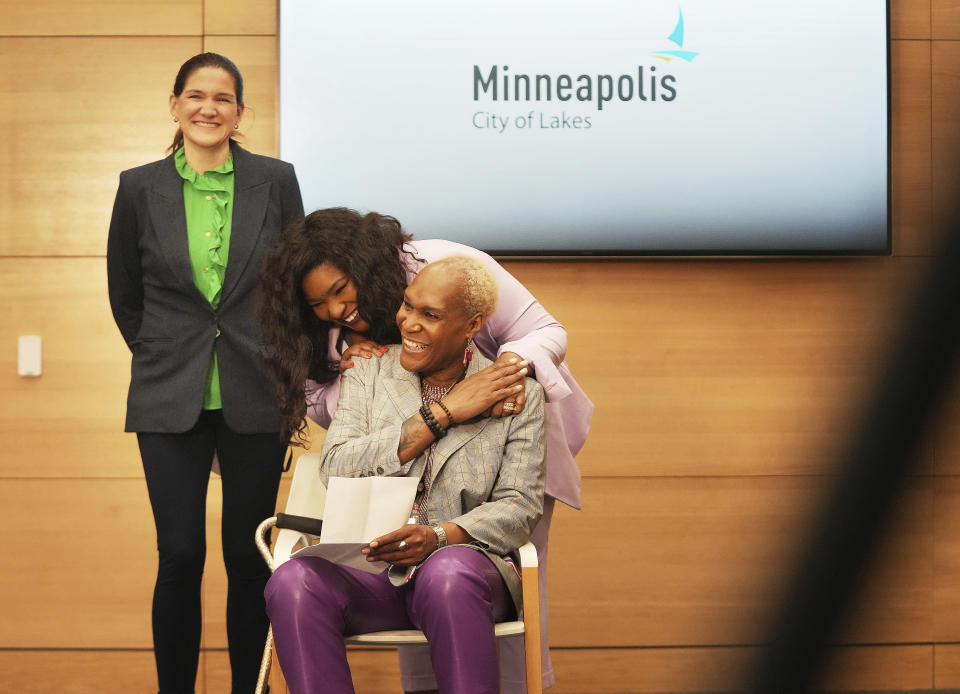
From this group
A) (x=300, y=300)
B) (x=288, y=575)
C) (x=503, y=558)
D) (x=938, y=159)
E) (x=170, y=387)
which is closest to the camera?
(x=938, y=159)

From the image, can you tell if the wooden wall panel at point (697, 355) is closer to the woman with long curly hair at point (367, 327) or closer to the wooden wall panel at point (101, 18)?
the woman with long curly hair at point (367, 327)

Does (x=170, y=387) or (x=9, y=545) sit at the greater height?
(x=170, y=387)

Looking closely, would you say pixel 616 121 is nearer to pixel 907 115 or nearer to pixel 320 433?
pixel 907 115

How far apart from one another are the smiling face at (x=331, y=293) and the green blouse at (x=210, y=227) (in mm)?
377

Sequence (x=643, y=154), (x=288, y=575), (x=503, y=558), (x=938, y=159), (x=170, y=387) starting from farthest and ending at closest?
(x=643, y=154) < (x=170, y=387) < (x=503, y=558) < (x=288, y=575) < (x=938, y=159)

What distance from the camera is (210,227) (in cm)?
259

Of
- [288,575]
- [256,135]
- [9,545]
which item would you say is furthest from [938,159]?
[9,545]

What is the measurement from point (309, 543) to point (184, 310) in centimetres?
64

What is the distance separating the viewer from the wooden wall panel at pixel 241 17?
11.2 ft

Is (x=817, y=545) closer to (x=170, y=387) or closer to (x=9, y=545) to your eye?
(x=170, y=387)

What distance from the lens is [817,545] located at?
34 centimetres

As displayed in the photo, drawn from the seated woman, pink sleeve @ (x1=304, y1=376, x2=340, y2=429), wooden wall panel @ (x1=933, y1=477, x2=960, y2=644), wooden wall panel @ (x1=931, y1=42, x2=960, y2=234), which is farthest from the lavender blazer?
wooden wall panel @ (x1=931, y1=42, x2=960, y2=234)

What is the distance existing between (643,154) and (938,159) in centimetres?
309

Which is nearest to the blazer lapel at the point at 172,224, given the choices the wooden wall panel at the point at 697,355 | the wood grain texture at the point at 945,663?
the wooden wall panel at the point at 697,355
